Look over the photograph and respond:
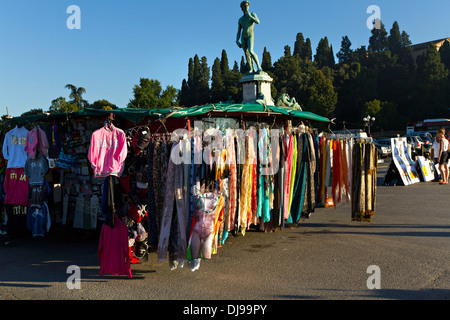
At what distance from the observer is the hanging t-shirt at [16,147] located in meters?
6.76

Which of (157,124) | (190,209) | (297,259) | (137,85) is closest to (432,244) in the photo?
(297,259)

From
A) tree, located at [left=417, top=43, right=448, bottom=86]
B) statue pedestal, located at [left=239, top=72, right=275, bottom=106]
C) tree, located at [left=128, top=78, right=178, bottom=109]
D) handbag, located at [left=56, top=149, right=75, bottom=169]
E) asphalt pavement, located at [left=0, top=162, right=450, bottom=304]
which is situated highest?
tree, located at [left=417, top=43, right=448, bottom=86]

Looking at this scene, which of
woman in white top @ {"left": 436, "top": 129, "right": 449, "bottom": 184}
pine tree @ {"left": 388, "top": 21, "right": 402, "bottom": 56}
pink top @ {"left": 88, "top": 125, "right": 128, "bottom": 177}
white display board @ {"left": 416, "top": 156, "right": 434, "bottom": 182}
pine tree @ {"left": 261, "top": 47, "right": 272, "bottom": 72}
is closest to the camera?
pink top @ {"left": 88, "top": 125, "right": 128, "bottom": 177}

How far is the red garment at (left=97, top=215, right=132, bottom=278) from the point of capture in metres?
4.85

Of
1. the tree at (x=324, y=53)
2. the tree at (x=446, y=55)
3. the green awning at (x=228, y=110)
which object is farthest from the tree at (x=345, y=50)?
the green awning at (x=228, y=110)

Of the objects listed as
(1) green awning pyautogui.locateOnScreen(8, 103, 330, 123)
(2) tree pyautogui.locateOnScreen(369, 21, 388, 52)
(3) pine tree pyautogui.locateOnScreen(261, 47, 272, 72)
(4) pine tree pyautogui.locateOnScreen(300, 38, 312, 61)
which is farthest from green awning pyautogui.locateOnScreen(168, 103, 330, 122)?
(4) pine tree pyautogui.locateOnScreen(300, 38, 312, 61)

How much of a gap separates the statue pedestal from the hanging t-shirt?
370 inches

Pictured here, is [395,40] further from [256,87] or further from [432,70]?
[256,87]

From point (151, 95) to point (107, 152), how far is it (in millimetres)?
43648

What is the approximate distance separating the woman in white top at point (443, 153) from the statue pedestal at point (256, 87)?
628 centimetres

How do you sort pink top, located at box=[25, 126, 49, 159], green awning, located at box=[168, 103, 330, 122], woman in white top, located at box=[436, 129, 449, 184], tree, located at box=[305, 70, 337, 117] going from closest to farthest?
green awning, located at box=[168, 103, 330, 122], pink top, located at box=[25, 126, 49, 159], woman in white top, located at box=[436, 129, 449, 184], tree, located at box=[305, 70, 337, 117]

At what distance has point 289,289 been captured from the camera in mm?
4379

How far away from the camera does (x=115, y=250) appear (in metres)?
4.86

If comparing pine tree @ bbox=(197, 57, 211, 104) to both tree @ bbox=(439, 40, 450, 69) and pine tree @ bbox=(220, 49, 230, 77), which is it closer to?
pine tree @ bbox=(220, 49, 230, 77)
